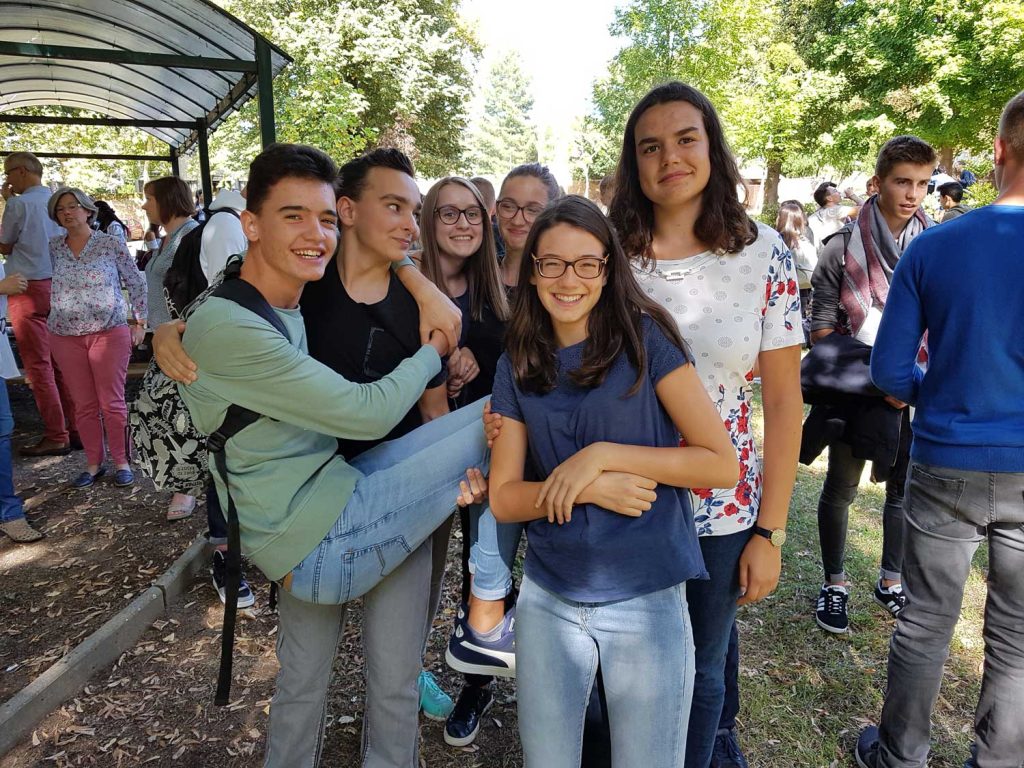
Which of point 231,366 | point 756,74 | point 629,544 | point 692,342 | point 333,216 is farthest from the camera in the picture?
point 756,74

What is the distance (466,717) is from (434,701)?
0.22 m

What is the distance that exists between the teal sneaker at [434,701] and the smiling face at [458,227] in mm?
1936

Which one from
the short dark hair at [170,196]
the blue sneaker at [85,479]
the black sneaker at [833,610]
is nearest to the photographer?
the black sneaker at [833,610]

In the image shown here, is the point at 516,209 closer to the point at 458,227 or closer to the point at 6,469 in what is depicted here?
the point at 458,227

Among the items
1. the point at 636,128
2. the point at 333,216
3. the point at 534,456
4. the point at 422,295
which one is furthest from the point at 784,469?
the point at 333,216

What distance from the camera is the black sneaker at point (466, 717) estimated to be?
110 inches

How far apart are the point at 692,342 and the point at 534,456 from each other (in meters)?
0.57

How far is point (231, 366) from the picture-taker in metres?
1.77

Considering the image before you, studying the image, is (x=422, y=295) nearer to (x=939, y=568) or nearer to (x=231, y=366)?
(x=231, y=366)

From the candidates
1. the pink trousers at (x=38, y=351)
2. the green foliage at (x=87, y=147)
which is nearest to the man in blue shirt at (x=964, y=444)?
the pink trousers at (x=38, y=351)

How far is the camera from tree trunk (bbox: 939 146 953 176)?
1789 centimetres

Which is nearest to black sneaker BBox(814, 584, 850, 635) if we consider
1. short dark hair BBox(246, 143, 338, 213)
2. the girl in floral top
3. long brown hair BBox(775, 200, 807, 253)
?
the girl in floral top

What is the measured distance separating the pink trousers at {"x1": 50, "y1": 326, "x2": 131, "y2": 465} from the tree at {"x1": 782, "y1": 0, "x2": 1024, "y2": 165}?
18497 mm

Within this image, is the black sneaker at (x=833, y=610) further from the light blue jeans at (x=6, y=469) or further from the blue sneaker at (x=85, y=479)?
the blue sneaker at (x=85, y=479)
